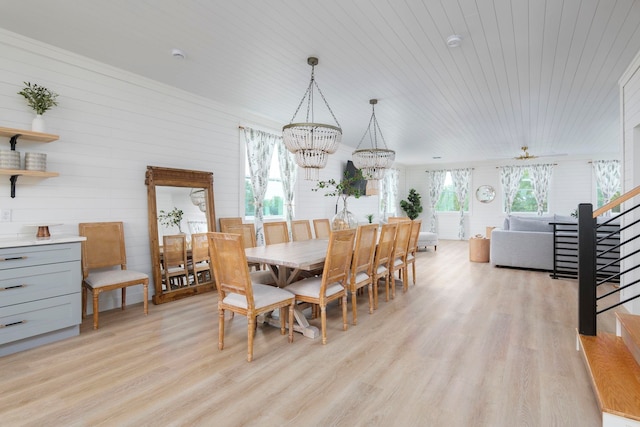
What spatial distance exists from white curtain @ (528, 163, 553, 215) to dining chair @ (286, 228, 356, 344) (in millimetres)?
8903

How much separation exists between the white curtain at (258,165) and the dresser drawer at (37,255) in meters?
2.77

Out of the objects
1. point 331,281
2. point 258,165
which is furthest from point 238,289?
point 258,165

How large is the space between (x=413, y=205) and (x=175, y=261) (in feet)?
28.5

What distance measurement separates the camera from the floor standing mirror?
158 inches

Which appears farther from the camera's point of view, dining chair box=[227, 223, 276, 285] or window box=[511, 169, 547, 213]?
window box=[511, 169, 547, 213]

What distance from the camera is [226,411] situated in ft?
6.25

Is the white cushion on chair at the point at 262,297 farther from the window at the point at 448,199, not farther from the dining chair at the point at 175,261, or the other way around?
the window at the point at 448,199

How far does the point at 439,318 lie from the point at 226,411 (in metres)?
2.39

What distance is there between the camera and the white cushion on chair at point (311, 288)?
2.93 meters

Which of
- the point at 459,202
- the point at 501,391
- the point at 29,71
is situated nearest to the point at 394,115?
the point at 501,391

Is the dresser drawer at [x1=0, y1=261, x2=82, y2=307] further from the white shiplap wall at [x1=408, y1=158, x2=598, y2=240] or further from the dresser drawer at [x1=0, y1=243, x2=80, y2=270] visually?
the white shiplap wall at [x1=408, y1=158, x2=598, y2=240]

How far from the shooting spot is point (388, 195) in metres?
10.6

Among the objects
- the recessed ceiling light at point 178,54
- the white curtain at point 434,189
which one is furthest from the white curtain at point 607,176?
the recessed ceiling light at point 178,54

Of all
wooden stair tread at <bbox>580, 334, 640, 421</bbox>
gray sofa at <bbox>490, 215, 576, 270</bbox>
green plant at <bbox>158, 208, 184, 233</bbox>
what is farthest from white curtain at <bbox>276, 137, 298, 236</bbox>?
wooden stair tread at <bbox>580, 334, 640, 421</bbox>
